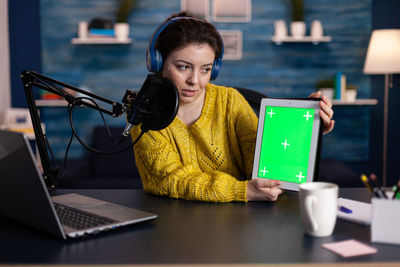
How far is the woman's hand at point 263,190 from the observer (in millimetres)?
1191

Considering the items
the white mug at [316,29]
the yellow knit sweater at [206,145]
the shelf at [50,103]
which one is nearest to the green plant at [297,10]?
the white mug at [316,29]

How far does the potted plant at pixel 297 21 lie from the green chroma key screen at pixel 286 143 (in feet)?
8.90

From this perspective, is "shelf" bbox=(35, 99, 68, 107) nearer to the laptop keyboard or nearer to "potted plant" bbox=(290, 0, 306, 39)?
"potted plant" bbox=(290, 0, 306, 39)

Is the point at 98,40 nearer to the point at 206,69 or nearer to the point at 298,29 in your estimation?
the point at 298,29

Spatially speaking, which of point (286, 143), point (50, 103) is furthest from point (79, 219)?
point (50, 103)

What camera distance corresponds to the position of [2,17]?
3.85 meters

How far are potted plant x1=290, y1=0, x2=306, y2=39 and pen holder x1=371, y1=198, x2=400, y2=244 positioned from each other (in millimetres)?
3142

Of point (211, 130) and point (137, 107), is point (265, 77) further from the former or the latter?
point (137, 107)

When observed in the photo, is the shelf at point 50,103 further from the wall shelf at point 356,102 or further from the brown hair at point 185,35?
the brown hair at point 185,35

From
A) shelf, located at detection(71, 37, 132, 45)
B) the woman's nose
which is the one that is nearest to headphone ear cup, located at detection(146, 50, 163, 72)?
the woman's nose

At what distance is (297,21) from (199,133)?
2.70 metres

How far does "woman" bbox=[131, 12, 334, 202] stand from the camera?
1.22 meters

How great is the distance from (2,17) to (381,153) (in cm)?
375

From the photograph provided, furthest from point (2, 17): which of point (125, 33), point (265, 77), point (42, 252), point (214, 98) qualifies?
point (42, 252)
